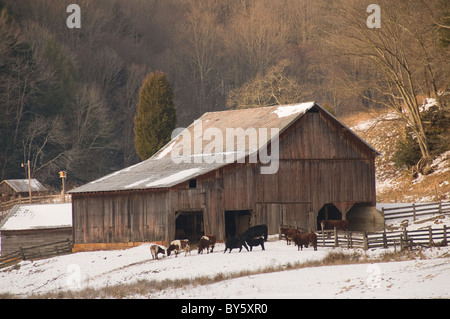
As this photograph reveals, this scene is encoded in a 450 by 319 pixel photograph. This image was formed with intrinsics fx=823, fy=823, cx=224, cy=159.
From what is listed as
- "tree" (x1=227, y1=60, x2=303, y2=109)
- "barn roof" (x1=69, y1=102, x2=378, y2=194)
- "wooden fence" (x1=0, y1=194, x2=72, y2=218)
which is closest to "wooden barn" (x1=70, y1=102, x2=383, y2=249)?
"barn roof" (x1=69, y1=102, x2=378, y2=194)

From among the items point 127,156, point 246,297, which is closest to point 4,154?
point 127,156

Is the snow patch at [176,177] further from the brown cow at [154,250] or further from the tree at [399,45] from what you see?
the tree at [399,45]

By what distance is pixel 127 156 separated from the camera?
327ft

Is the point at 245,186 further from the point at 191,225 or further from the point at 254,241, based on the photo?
the point at 254,241

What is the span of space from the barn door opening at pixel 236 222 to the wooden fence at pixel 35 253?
999 cm

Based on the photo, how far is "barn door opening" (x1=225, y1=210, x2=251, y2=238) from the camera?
46.7 m

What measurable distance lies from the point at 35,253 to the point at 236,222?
42.5ft

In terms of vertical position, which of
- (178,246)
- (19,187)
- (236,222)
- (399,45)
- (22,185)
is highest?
(399,45)

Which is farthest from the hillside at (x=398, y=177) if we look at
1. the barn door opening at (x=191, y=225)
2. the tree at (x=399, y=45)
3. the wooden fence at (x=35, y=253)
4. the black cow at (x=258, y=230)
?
the wooden fence at (x=35, y=253)

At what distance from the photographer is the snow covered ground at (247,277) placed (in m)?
26.4

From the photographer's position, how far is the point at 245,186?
44406mm

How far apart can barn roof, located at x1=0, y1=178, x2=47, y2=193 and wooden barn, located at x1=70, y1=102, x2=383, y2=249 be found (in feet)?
95.9

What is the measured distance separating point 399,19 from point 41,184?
39963mm

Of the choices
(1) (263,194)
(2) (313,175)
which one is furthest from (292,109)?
(1) (263,194)
